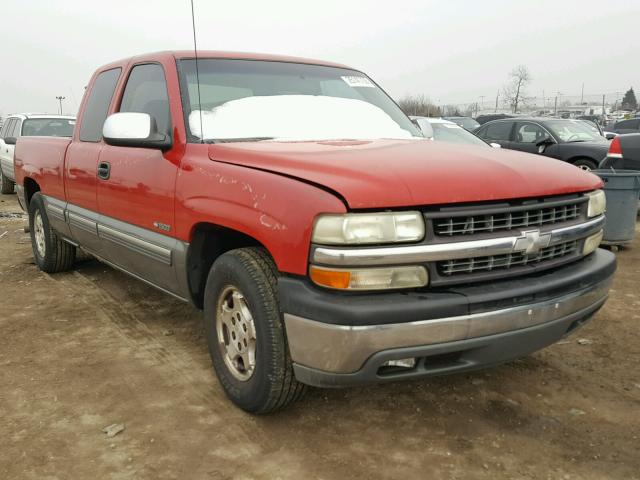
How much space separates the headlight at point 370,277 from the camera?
2.22m

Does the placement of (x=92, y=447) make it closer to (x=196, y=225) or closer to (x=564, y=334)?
(x=196, y=225)

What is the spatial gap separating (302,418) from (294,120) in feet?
5.45

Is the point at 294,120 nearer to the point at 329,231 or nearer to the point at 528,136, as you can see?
the point at 329,231

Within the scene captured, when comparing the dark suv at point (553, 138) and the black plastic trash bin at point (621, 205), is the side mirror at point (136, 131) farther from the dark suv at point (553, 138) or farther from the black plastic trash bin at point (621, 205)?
the dark suv at point (553, 138)

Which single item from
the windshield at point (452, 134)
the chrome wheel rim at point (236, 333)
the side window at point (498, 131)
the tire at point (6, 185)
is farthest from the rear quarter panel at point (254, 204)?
the tire at point (6, 185)

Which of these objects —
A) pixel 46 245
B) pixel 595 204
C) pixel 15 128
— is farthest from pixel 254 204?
pixel 15 128

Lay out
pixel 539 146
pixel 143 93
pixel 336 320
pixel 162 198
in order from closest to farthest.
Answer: pixel 336 320
pixel 162 198
pixel 143 93
pixel 539 146

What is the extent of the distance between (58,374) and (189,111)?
170 cm

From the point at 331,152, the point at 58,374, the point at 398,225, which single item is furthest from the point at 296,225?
the point at 58,374

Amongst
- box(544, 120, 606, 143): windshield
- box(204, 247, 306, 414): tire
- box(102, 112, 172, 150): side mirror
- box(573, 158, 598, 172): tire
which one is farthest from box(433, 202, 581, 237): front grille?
box(544, 120, 606, 143): windshield

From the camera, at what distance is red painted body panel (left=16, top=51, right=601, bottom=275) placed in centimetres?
228

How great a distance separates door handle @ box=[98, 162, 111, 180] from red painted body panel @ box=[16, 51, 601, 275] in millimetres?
95

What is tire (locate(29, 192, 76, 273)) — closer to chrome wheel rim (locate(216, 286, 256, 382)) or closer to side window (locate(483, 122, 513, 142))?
chrome wheel rim (locate(216, 286, 256, 382))

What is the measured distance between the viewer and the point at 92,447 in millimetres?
2605
